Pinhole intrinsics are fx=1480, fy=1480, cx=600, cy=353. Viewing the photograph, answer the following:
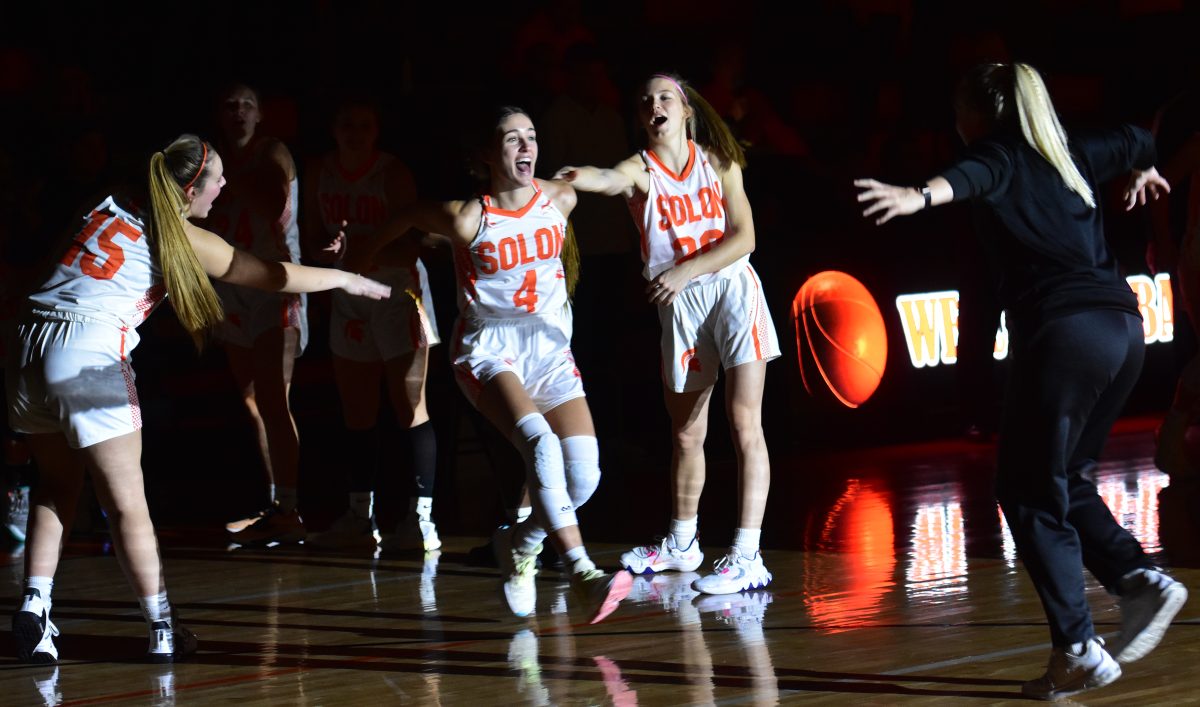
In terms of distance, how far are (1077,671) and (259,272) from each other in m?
2.39

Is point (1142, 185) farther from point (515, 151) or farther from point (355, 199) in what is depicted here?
point (355, 199)

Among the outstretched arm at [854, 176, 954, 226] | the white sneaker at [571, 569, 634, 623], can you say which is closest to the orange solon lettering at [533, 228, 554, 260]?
the white sneaker at [571, 569, 634, 623]

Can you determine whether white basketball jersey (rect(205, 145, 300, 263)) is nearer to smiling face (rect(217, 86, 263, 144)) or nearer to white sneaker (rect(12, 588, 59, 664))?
smiling face (rect(217, 86, 263, 144))

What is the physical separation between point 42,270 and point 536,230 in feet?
4.76

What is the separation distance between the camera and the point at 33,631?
4.16m

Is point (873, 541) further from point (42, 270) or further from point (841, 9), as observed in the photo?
point (841, 9)

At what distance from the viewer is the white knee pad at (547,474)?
167 inches

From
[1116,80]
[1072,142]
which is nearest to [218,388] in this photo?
[1072,142]

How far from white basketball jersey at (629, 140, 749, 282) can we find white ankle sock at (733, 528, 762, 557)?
0.84 meters

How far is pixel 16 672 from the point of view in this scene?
4105 mm

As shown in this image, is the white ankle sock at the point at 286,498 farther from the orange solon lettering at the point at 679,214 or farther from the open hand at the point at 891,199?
the open hand at the point at 891,199

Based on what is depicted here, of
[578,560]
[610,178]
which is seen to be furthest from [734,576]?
[610,178]

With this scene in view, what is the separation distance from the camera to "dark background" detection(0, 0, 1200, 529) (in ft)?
25.0

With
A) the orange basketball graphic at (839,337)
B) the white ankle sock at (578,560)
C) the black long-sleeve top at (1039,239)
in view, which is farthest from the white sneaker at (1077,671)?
the orange basketball graphic at (839,337)
